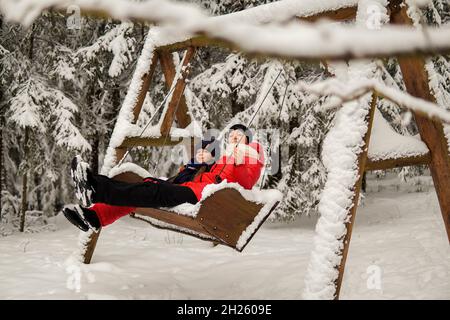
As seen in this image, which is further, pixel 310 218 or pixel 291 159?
pixel 310 218

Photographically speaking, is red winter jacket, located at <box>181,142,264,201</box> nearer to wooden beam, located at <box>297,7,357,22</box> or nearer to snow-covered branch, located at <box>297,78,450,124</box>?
wooden beam, located at <box>297,7,357,22</box>

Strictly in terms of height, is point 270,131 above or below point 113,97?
below

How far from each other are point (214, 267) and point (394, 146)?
9.34ft

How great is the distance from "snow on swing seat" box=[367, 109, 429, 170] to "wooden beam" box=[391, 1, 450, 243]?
2.7 inches

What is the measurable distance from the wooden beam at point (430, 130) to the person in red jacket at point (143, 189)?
1502 millimetres

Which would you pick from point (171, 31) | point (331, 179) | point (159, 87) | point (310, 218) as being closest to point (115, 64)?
point (159, 87)

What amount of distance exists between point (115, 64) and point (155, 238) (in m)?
3.57

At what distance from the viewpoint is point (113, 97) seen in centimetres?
1024

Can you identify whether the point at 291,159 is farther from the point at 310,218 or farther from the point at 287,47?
the point at 287,47

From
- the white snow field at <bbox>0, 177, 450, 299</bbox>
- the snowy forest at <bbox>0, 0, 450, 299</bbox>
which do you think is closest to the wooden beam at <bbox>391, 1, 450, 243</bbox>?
the white snow field at <bbox>0, 177, 450, 299</bbox>

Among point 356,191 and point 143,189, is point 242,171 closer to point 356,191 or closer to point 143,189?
point 143,189

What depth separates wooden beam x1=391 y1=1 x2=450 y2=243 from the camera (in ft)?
9.75

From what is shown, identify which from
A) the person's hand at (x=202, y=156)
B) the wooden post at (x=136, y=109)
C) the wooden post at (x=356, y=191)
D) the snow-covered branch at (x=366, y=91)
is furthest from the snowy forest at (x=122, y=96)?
the snow-covered branch at (x=366, y=91)
